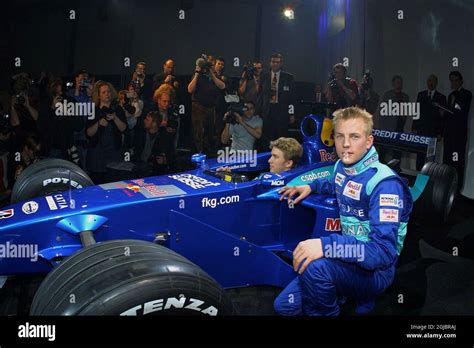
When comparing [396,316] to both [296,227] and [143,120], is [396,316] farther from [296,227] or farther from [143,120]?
[143,120]

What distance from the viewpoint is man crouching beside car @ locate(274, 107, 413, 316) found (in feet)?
6.29

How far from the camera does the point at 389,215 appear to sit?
198cm

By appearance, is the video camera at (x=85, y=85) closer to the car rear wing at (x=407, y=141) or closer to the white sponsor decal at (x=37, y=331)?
the white sponsor decal at (x=37, y=331)

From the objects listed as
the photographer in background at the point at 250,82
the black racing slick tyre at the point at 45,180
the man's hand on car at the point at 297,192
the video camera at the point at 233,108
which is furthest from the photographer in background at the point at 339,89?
the black racing slick tyre at the point at 45,180

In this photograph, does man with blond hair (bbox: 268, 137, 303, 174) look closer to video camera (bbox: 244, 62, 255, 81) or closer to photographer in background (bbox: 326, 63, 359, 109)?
photographer in background (bbox: 326, 63, 359, 109)

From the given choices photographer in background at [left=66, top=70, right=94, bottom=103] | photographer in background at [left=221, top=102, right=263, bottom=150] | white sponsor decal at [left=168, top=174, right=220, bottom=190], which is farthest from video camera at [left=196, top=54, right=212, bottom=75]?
white sponsor decal at [left=168, top=174, right=220, bottom=190]

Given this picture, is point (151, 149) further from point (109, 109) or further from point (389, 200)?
point (389, 200)

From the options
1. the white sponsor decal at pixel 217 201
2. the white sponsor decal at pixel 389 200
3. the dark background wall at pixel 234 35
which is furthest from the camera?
the dark background wall at pixel 234 35

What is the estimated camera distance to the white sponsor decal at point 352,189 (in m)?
2.19

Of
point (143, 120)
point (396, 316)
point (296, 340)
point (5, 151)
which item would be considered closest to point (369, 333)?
point (396, 316)

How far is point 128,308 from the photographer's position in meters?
1.42

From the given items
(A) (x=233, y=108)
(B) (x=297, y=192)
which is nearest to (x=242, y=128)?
(A) (x=233, y=108)

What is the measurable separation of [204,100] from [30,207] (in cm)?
182

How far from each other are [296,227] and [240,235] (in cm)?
43
